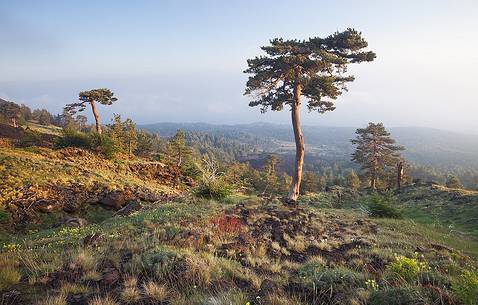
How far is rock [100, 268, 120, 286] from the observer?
16.5 feet

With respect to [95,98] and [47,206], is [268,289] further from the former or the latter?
[95,98]

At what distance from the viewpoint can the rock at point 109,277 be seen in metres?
5.04

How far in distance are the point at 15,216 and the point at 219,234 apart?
11.5m

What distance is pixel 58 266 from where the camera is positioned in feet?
18.2

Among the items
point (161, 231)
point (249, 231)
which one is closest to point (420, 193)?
point (249, 231)

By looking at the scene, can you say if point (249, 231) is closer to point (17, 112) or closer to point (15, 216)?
point (15, 216)

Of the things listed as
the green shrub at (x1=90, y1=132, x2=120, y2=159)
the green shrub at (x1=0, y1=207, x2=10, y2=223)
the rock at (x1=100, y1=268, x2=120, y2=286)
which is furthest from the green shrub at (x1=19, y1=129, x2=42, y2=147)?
the rock at (x1=100, y1=268, x2=120, y2=286)

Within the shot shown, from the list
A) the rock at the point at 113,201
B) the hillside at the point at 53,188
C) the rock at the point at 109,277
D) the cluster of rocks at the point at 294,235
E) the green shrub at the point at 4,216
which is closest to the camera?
the rock at the point at 109,277

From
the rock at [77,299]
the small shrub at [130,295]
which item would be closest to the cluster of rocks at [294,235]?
the small shrub at [130,295]

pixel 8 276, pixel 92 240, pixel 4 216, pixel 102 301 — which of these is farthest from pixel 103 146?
pixel 102 301

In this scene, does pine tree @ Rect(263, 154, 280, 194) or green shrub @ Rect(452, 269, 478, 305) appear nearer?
green shrub @ Rect(452, 269, 478, 305)

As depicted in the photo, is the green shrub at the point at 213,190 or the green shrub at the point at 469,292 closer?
the green shrub at the point at 469,292

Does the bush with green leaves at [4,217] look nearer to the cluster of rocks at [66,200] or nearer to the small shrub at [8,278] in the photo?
the cluster of rocks at [66,200]

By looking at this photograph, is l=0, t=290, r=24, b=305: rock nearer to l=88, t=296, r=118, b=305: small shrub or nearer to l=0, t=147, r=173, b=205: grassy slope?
l=88, t=296, r=118, b=305: small shrub
